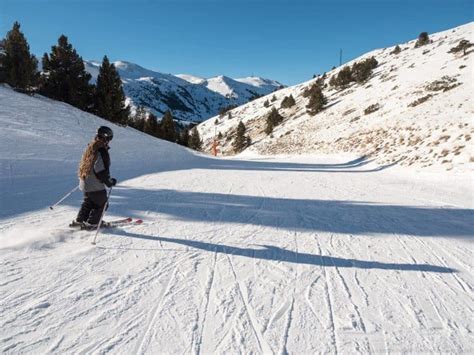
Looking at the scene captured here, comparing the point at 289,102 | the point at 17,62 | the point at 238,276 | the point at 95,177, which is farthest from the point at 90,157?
the point at 289,102

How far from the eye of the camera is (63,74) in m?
30.0

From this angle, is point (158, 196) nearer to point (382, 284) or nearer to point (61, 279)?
point (61, 279)

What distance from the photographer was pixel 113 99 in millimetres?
32531

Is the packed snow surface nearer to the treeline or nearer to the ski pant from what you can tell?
the ski pant

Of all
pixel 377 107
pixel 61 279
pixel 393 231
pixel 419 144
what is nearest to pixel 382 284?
pixel 393 231

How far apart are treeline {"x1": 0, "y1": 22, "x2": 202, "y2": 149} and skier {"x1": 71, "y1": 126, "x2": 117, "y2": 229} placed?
25030 mm

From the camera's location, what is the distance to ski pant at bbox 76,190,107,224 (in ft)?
18.2

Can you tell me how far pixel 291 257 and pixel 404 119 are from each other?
2245 centimetres

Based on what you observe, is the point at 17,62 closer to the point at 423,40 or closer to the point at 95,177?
the point at 95,177

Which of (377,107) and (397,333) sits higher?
(377,107)

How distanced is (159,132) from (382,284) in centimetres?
4808

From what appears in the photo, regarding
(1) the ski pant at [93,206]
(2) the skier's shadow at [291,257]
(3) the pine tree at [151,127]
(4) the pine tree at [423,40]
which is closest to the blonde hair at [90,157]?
(1) the ski pant at [93,206]

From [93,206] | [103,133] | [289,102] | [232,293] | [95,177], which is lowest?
[232,293]

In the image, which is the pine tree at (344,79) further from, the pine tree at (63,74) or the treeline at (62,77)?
the pine tree at (63,74)
